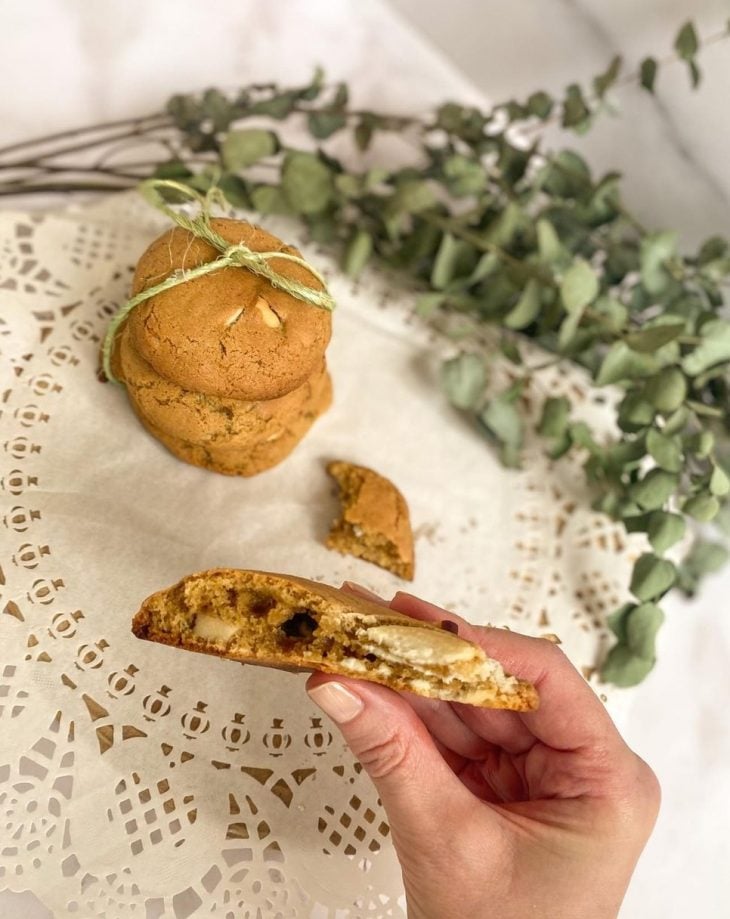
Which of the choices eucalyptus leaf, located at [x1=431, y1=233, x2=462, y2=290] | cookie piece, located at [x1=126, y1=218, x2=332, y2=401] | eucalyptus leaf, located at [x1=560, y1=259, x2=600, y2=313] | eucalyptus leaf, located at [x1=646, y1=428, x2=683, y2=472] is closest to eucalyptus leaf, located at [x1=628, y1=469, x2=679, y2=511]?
eucalyptus leaf, located at [x1=646, y1=428, x2=683, y2=472]

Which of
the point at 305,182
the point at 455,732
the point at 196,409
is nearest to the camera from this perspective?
the point at 196,409

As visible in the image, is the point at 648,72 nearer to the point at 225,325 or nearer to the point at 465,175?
the point at 465,175

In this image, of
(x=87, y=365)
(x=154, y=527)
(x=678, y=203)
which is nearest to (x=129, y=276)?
(x=87, y=365)

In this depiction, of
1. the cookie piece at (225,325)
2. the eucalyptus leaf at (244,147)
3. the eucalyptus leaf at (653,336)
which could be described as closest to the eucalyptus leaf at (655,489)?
the eucalyptus leaf at (653,336)

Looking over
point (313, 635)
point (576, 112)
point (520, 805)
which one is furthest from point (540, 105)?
point (520, 805)

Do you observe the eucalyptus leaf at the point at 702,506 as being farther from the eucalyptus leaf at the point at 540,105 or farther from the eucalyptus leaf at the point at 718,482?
the eucalyptus leaf at the point at 540,105

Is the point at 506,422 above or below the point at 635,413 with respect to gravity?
below
